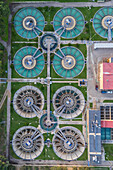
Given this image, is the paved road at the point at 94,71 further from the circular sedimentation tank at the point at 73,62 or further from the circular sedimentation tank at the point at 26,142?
the circular sedimentation tank at the point at 26,142

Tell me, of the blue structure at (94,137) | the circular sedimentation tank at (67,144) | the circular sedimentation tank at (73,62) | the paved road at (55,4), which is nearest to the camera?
the blue structure at (94,137)

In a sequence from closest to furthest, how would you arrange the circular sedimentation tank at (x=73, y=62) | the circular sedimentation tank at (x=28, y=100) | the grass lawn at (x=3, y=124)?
the circular sedimentation tank at (x=28, y=100) → the grass lawn at (x=3, y=124) → the circular sedimentation tank at (x=73, y=62)

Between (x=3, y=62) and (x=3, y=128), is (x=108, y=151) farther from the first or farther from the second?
(x=3, y=62)

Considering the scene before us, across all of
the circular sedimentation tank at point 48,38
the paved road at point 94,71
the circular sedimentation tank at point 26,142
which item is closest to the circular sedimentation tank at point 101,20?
the paved road at point 94,71

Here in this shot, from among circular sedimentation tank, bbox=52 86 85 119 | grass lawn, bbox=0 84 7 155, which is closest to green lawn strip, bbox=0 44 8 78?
grass lawn, bbox=0 84 7 155

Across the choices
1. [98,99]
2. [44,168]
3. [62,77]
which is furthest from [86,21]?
[44,168]

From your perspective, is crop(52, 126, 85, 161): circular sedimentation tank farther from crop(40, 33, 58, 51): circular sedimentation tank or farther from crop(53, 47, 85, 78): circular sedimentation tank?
crop(40, 33, 58, 51): circular sedimentation tank
